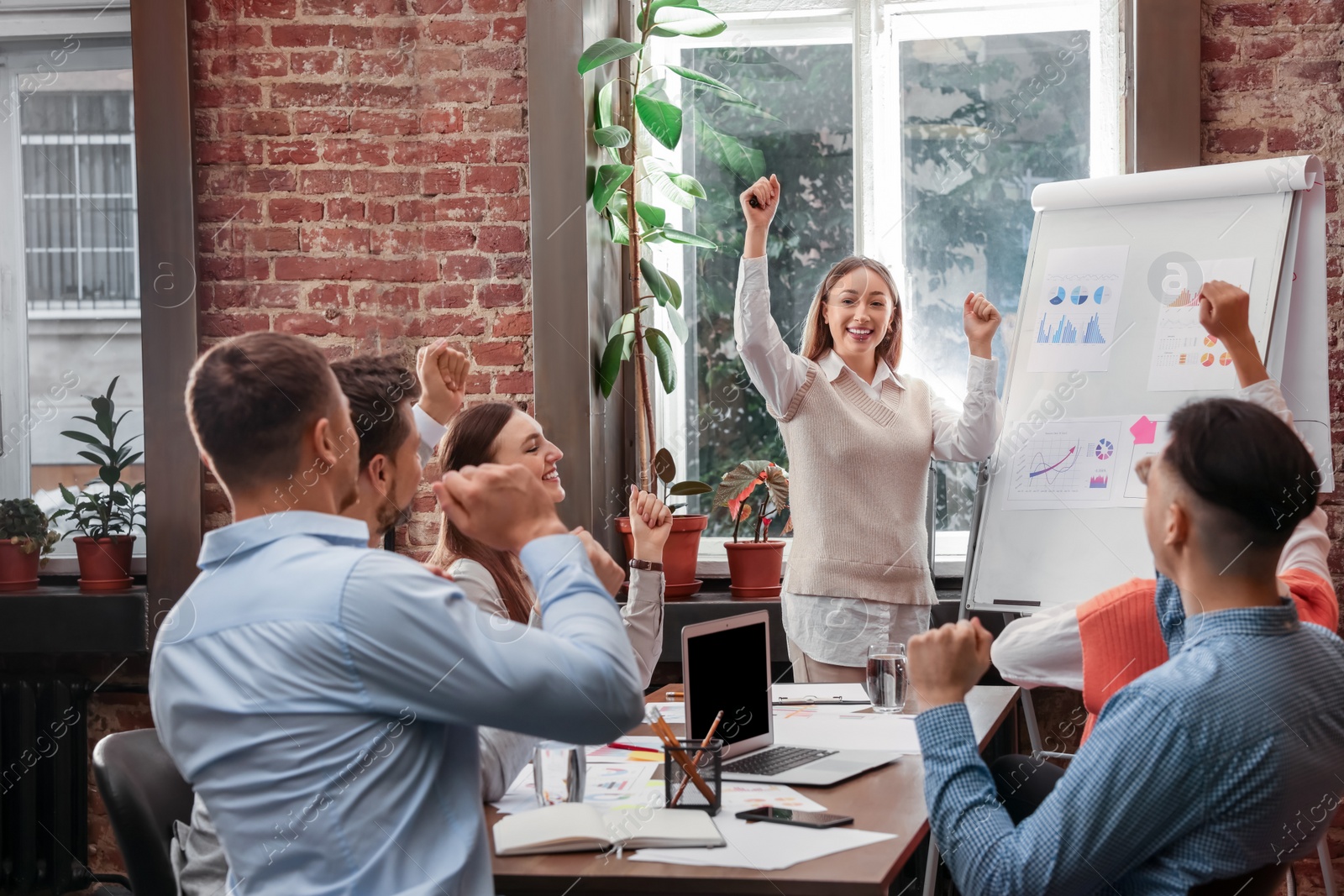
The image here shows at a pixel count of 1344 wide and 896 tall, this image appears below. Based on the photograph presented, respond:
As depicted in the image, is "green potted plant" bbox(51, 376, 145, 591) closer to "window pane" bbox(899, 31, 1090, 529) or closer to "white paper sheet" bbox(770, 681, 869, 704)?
"white paper sheet" bbox(770, 681, 869, 704)

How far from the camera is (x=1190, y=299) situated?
111 inches

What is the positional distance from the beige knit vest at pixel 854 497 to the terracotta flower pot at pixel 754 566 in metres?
0.38

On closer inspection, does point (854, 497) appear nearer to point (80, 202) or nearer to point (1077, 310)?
point (1077, 310)

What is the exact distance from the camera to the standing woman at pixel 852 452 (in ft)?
9.36

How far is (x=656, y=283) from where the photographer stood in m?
3.39

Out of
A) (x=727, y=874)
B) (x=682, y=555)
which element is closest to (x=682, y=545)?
(x=682, y=555)

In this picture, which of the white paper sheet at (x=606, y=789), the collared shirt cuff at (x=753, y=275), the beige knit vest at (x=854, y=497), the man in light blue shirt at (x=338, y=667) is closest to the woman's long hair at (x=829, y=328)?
the beige knit vest at (x=854, y=497)

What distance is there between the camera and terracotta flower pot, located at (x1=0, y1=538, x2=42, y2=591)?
3436mm

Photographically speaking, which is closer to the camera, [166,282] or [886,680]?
[886,680]

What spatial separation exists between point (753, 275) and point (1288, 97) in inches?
63.7

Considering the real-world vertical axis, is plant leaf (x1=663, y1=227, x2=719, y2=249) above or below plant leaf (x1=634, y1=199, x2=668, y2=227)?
below

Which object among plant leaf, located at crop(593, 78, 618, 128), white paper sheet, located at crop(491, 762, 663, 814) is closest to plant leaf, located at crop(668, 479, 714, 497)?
plant leaf, located at crop(593, 78, 618, 128)

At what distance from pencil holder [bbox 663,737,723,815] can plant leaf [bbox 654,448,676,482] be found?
5.56ft

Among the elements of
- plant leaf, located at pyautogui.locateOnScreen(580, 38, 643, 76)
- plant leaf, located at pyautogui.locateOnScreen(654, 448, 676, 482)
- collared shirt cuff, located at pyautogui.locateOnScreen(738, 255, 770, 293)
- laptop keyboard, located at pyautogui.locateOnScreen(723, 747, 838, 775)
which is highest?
plant leaf, located at pyautogui.locateOnScreen(580, 38, 643, 76)
